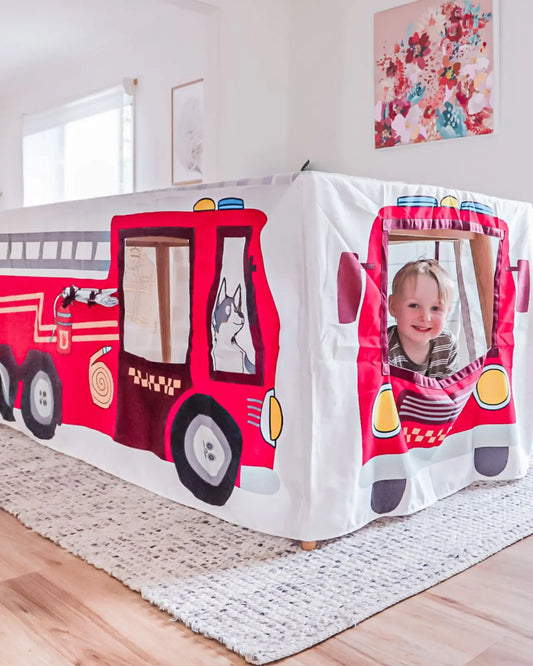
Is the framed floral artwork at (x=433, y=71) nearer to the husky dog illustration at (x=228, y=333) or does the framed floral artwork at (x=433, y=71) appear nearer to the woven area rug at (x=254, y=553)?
the woven area rug at (x=254, y=553)

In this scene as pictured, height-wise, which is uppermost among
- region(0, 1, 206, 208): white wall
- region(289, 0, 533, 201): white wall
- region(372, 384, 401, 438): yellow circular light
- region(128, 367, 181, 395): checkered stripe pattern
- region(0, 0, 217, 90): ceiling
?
region(0, 0, 217, 90): ceiling

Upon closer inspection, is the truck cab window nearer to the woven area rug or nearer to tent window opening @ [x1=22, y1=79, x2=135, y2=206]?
the woven area rug

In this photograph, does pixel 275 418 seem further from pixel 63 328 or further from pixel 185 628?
pixel 63 328

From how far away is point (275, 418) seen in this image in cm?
133

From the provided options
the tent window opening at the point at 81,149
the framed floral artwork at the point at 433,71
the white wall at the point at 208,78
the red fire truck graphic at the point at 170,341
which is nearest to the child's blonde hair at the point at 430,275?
the red fire truck graphic at the point at 170,341

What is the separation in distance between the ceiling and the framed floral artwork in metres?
1.06

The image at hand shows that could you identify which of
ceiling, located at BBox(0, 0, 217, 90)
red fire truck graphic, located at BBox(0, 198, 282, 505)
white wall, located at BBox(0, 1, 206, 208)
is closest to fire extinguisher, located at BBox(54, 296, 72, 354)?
red fire truck graphic, located at BBox(0, 198, 282, 505)

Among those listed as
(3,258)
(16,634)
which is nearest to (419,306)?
(16,634)

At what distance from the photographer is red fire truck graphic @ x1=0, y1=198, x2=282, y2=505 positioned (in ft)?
4.48

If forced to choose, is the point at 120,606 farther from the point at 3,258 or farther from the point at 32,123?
the point at 32,123

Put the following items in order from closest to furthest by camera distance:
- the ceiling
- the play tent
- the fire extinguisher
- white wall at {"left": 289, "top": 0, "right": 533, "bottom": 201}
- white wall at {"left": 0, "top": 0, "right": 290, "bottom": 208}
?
1. the play tent
2. the fire extinguisher
3. white wall at {"left": 289, "top": 0, "right": 533, "bottom": 201}
4. white wall at {"left": 0, "top": 0, "right": 290, "bottom": 208}
5. the ceiling

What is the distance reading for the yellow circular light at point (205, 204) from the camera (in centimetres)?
142

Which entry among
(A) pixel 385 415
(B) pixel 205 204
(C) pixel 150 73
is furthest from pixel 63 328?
(C) pixel 150 73

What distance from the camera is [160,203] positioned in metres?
1.54
